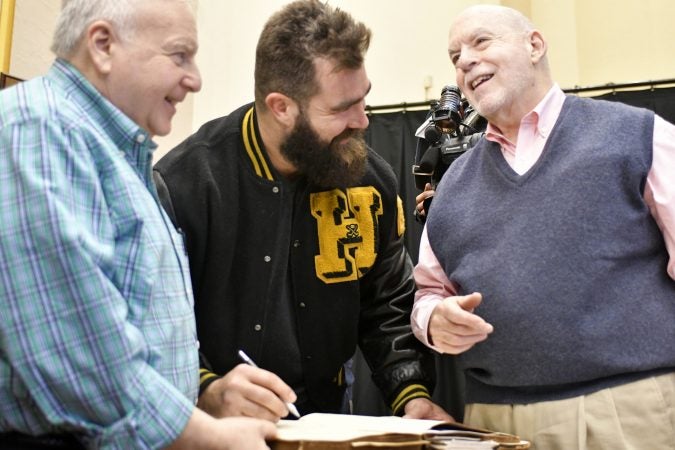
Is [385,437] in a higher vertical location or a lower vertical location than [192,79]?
lower

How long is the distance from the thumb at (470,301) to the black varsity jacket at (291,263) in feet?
1.28

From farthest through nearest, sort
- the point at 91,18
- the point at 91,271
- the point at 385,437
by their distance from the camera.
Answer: the point at 91,18 → the point at 385,437 → the point at 91,271

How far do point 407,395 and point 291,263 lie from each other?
0.45 metres

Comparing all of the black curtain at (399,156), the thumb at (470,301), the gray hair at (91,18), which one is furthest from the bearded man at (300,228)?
the black curtain at (399,156)

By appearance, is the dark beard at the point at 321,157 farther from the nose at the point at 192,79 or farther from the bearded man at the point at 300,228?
the nose at the point at 192,79

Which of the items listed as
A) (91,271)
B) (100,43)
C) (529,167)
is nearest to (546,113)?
(529,167)

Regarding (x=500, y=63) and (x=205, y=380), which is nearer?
(x=205, y=380)

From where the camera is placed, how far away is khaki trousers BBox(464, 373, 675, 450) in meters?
1.30

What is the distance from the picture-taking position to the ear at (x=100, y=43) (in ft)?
3.68

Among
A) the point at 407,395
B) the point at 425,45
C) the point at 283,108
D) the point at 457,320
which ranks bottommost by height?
the point at 407,395

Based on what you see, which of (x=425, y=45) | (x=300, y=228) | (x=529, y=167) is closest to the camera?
(x=529, y=167)

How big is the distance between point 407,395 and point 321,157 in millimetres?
651

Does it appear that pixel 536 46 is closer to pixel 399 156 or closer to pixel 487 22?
pixel 487 22

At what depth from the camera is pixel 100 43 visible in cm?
113
